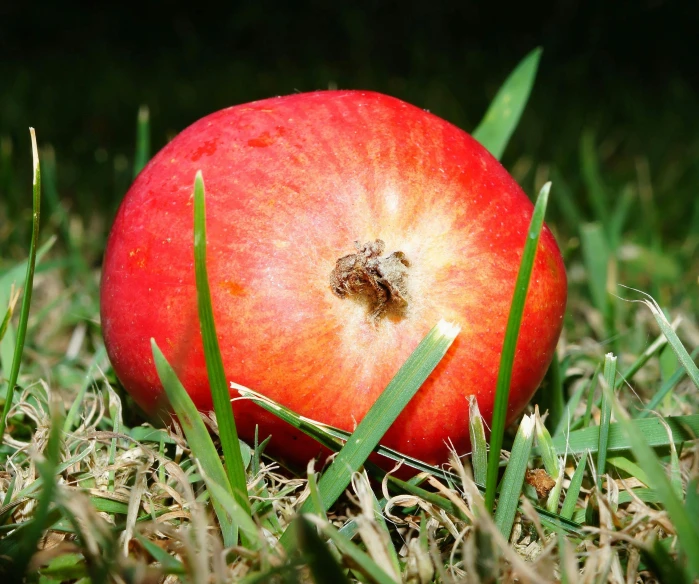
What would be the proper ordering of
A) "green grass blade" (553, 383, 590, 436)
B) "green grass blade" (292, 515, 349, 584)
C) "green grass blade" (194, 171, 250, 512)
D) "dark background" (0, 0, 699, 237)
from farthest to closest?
"dark background" (0, 0, 699, 237) → "green grass blade" (553, 383, 590, 436) → "green grass blade" (194, 171, 250, 512) → "green grass blade" (292, 515, 349, 584)

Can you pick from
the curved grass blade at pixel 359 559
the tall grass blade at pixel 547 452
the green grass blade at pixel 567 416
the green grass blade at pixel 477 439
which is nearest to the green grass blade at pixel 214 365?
the curved grass blade at pixel 359 559

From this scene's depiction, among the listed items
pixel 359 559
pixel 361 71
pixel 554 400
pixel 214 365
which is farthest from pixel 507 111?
pixel 361 71

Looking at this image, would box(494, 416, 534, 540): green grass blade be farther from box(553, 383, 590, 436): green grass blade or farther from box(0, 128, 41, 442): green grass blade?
box(0, 128, 41, 442): green grass blade

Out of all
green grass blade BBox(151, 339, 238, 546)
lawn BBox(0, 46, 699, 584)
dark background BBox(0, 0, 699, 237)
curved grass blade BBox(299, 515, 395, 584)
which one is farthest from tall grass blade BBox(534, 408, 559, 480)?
dark background BBox(0, 0, 699, 237)

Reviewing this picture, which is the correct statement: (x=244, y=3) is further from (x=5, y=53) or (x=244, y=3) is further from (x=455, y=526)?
(x=455, y=526)

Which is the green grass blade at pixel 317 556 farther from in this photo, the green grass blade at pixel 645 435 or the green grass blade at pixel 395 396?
the green grass blade at pixel 645 435

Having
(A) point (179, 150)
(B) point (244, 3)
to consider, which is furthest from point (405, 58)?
(A) point (179, 150)
